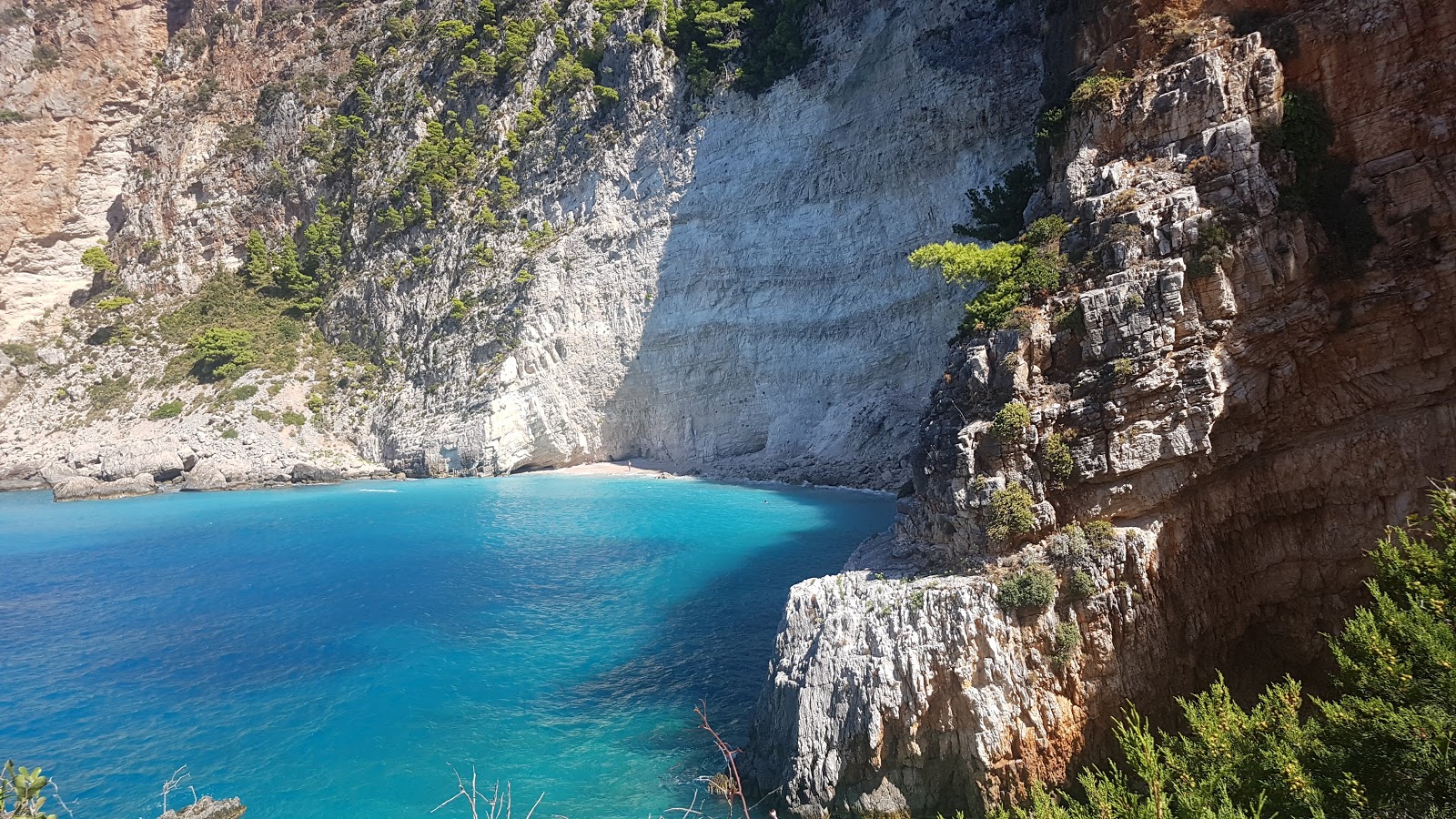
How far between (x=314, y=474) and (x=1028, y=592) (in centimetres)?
5653

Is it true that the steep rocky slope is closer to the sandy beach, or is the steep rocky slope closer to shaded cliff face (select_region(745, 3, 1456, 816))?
the sandy beach

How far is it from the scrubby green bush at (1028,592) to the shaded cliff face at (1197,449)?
0.21 m

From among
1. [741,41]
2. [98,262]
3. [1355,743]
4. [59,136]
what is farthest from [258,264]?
[1355,743]

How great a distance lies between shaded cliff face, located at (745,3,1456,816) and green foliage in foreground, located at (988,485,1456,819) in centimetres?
390

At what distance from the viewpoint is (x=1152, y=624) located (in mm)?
12805

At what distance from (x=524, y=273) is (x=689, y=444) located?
59.0 ft

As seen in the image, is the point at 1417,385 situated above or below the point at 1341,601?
above

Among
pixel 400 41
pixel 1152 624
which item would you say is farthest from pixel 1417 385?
pixel 400 41

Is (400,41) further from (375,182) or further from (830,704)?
(830,704)

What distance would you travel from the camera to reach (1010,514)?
13.5m

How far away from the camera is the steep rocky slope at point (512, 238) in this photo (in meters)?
41.5

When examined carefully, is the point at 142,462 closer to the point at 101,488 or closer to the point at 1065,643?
the point at 101,488

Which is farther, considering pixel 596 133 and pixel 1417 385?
pixel 596 133

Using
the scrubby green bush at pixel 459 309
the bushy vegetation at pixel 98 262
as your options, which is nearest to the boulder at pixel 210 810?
the scrubby green bush at pixel 459 309
